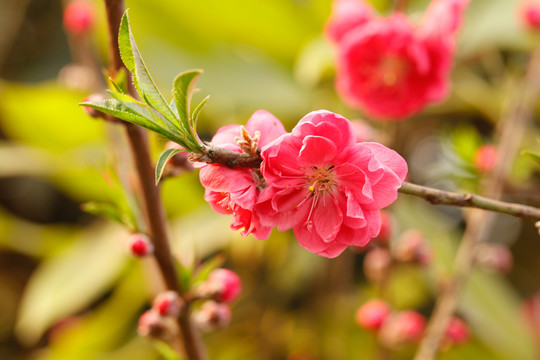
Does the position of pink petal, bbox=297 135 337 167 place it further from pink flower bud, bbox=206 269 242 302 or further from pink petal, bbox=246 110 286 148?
pink flower bud, bbox=206 269 242 302

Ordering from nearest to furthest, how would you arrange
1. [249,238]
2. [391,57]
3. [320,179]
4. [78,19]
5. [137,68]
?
[137,68] → [320,179] → [391,57] → [78,19] → [249,238]

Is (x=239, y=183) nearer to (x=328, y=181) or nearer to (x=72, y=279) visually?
(x=328, y=181)

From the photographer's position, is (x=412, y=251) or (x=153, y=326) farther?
(x=412, y=251)

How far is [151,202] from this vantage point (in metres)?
0.43

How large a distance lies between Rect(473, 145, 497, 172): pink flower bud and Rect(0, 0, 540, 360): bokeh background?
0.16 m

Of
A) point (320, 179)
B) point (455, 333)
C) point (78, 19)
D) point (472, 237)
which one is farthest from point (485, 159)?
point (78, 19)

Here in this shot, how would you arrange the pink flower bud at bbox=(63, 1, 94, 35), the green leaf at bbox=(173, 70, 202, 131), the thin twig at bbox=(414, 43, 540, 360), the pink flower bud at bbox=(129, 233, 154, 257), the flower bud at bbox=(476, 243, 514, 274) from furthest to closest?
the pink flower bud at bbox=(63, 1, 94, 35) → the flower bud at bbox=(476, 243, 514, 274) → the thin twig at bbox=(414, 43, 540, 360) → the pink flower bud at bbox=(129, 233, 154, 257) → the green leaf at bbox=(173, 70, 202, 131)

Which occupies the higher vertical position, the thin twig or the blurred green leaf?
the thin twig

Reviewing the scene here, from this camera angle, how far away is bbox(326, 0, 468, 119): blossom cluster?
0.79 meters

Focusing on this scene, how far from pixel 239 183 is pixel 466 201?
0.50 feet

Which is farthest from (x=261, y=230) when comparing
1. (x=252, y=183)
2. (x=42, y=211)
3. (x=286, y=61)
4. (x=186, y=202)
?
(x=42, y=211)

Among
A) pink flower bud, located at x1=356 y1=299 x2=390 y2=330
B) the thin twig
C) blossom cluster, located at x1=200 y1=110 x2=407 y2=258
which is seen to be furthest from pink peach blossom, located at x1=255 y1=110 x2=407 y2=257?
pink flower bud, located at x1=356 y1=299 x2=390 y2=330

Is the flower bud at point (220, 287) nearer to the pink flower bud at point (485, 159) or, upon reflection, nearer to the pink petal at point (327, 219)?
the pink petal at point (327, 219)

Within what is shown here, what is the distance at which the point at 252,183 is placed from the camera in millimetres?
360
